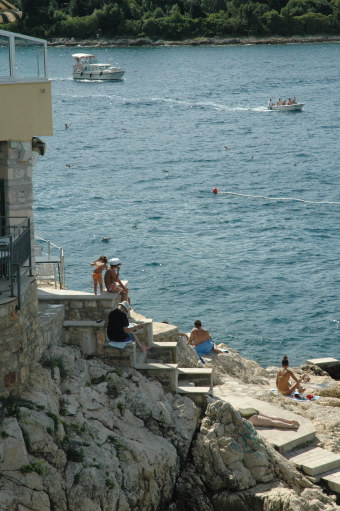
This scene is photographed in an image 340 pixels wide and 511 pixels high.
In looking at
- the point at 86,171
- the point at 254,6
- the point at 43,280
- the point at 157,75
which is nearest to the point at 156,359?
the point at 43,280

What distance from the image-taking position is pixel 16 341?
13547 millimetres

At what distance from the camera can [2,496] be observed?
40.4ft

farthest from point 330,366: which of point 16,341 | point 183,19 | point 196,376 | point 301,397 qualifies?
point 183,19

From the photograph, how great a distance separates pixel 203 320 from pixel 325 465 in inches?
660

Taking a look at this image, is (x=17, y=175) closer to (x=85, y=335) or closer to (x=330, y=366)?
(x=85, y=335)

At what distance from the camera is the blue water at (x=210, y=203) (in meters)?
34.4

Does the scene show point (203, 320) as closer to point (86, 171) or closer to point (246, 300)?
point (246, 300)

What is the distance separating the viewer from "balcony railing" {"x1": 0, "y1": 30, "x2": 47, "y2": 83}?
1522 centimetres

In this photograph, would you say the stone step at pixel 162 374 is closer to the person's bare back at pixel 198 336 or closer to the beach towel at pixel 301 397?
the beach towel at pixel 301 397

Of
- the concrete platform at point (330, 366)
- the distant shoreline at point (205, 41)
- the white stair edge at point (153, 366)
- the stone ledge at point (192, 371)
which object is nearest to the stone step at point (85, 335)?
the white stair edge at point (153, 366)

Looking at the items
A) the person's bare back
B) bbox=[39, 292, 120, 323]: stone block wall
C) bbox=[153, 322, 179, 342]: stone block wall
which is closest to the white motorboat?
the person's bare back

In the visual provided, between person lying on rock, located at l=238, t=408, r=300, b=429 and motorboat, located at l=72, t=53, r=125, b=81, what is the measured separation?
A: 105751 millimetres

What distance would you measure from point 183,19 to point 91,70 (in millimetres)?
51114

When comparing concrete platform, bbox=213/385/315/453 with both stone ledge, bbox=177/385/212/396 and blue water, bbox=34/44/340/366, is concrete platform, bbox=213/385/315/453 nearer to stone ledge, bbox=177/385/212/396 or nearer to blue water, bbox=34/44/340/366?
stone ledge, bbox=177/385/212/396
